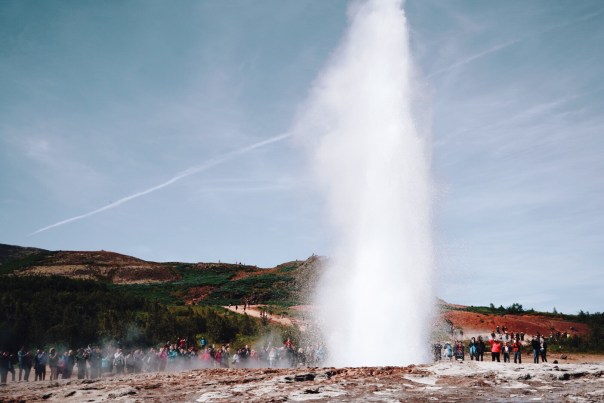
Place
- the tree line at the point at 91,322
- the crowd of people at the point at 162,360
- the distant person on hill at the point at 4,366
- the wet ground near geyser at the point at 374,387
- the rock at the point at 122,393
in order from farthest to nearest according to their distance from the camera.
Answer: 1. the tree line at the point at 91,322
2. the crowd of people at the point at 162,360
3. the distant person on hill at the point at 4,366
4. the rock at the point at 122,393
5. the wet ground near geyser at the point at 374,387

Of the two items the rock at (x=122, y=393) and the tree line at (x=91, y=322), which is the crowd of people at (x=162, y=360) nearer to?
the tree line at (x=91, y=322)

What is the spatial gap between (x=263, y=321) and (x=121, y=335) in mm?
11355

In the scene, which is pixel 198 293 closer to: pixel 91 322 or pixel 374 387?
pixel 91 322

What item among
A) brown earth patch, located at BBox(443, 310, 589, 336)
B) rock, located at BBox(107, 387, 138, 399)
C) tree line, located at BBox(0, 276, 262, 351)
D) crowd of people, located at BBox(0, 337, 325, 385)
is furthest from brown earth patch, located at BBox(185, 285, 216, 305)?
rock, located at BBox(107, 387, 138, 399)

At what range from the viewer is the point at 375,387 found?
34.7 feet

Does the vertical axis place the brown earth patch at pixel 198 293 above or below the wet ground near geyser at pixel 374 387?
above

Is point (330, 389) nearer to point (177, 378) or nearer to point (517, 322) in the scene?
point (177, 378)

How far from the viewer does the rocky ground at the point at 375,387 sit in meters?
9.77

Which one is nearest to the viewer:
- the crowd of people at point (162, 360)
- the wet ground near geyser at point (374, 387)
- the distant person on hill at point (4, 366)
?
the wet ground near geyser at point (374, 387)

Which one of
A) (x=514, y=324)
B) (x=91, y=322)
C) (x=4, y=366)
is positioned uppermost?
Result: (x=91, y=322)

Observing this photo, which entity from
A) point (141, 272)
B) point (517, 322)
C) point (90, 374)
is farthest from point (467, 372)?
point (141, 272)

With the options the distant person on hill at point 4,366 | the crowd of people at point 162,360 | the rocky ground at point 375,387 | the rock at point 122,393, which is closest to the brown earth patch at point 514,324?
the crowd of people at point 162,360

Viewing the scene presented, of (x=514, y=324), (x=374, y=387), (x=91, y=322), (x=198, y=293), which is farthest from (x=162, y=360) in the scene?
(x=198, y=293)

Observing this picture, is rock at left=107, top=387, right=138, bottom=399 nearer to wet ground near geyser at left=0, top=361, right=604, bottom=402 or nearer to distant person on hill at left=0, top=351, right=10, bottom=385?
wet ground near geyser at left=0, top=361, right=604, bottom=402
